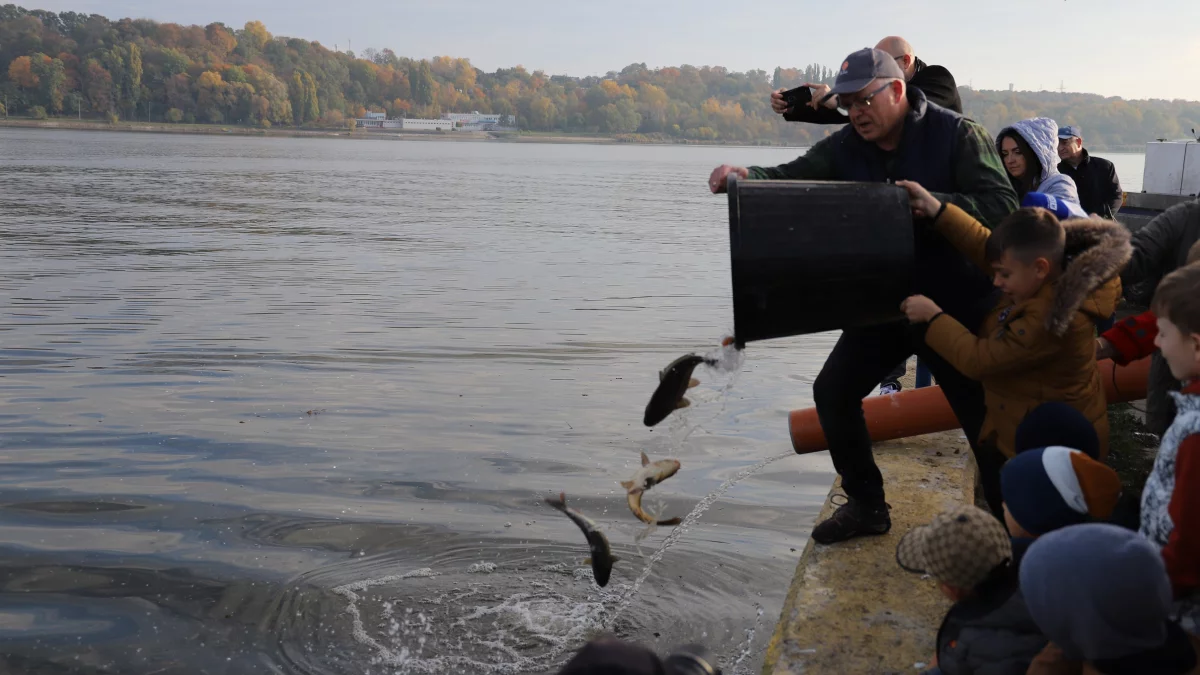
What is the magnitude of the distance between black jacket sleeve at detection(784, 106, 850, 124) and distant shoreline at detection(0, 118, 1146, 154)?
128622 mm

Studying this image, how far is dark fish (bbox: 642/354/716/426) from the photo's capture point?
14.5 feet

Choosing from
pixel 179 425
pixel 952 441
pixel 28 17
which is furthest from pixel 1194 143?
pixel 28 17

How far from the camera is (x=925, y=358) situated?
455 centimetres

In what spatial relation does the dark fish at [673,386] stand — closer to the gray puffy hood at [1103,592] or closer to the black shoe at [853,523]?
the black shoe at [853,523]

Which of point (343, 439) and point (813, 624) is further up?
point (813, 624)

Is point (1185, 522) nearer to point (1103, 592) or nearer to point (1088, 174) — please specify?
point (1103, 592)

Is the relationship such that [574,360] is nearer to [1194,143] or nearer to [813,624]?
[813,624]

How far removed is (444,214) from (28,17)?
577ft

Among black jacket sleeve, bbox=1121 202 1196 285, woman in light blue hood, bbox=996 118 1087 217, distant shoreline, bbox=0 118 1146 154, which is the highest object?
woman in light blue hood, bbox=996 118 1087 217

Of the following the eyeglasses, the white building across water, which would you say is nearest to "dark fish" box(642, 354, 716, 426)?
the eyeglasses

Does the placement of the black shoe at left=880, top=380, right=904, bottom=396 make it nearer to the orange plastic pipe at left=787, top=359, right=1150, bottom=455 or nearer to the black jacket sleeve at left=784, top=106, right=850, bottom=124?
the orange plastic pipe at left=787, top=359, right=1150, bottom=455

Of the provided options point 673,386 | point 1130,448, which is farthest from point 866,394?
point 1130,448

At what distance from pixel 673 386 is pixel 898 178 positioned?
1229 millimetres

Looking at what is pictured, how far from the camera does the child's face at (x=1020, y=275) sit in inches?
152
